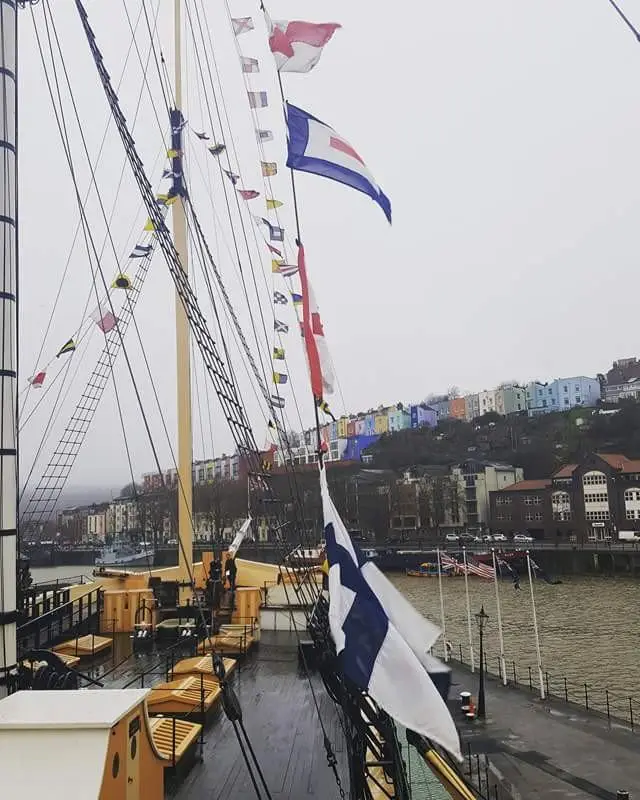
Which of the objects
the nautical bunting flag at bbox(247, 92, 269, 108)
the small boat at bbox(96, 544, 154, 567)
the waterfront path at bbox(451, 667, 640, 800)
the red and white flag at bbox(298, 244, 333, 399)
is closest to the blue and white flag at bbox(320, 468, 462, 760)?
the red and white flag at bbox(298, 244, 333, 399)

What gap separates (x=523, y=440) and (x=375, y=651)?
105064mm

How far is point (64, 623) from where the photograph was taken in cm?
1499

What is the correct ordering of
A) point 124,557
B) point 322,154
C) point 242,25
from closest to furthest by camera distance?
1. point 322,154
2. point 242,25
3. point 124,557

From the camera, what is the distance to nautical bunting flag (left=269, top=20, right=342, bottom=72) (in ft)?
21.2

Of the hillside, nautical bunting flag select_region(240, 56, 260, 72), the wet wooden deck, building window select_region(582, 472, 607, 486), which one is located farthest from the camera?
the hillside

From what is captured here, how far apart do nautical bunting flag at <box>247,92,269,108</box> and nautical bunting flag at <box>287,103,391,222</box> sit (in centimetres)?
622

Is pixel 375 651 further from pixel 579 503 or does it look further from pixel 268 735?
pixel 579 503

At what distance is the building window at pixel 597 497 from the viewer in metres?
69.7

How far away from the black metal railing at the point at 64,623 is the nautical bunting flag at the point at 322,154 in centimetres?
915

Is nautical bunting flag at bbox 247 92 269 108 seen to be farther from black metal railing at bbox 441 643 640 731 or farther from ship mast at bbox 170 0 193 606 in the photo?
black metal railing at bbox 441 643 640 731

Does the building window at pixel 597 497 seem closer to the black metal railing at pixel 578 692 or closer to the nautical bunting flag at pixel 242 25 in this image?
the black metal railing at pixel 578 692

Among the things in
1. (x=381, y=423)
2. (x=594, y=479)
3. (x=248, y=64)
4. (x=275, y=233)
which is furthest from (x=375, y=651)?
(x=381, y=423)

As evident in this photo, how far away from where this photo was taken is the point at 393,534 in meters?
85.5

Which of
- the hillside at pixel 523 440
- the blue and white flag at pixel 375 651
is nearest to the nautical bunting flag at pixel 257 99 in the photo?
the blue and white flag at pixel 375 651
